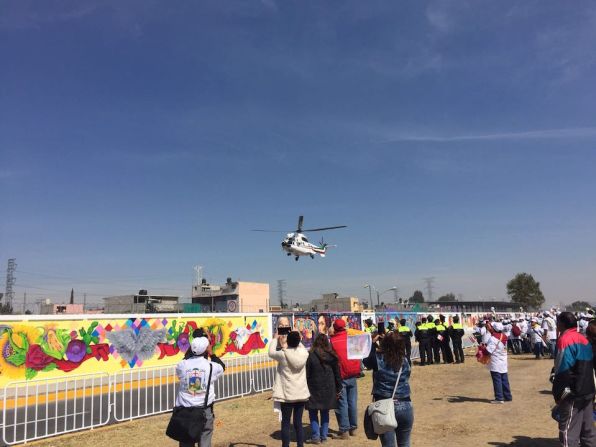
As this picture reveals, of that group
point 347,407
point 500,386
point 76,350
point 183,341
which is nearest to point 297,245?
point 183,341

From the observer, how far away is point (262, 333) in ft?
73.4

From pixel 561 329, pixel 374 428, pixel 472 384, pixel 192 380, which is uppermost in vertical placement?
pixel 561 329

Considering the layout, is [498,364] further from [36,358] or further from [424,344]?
[36,358]

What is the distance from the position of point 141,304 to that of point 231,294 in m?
13.8

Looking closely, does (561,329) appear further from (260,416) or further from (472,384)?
(472,384)

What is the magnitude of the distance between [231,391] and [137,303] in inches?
1692

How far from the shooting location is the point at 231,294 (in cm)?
6125

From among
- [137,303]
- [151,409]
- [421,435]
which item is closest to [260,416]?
[151,409]

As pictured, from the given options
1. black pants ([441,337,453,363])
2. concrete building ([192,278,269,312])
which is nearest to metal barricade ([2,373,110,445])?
black pants ([441,337,453,363])

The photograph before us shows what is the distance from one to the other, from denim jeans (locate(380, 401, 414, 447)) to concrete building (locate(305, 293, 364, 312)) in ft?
173

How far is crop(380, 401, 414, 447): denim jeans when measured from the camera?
5.09m

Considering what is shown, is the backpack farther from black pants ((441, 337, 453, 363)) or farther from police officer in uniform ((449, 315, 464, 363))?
black pants ((441, 337, 453, 363))

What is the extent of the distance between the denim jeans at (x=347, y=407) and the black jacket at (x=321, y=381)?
3.27 feet

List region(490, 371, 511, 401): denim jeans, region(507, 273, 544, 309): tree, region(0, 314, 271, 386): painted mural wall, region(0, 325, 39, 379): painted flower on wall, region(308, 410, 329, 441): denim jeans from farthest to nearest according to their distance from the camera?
1. region(507, 273, 544, 309): tree
2. region(0, 314, 271, 386): painted mural wall
3. region(0, 325, 39, 379): painted flower on wall
4. region(490, 371, 511, 401): denim jeans
5. region(308, 410, 329, 441): denim jeans
